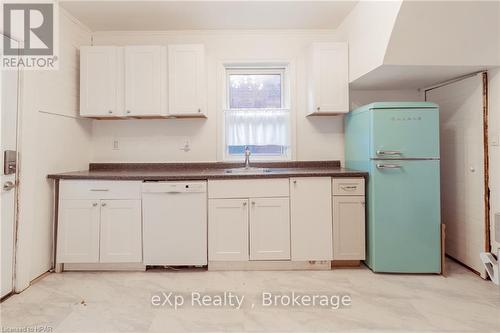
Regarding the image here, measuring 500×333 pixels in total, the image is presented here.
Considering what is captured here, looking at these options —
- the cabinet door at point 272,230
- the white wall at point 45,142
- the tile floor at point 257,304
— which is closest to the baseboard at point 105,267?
the tile floor at point 257,304

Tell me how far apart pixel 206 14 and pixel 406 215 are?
107 inches

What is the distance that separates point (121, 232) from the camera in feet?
8.23

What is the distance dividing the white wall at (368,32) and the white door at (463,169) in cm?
98

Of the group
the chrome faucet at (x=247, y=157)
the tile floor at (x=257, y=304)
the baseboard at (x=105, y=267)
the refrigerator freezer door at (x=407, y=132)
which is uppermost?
the refrigerator freezer door at (x=407, y=132)

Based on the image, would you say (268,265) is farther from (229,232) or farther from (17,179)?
(17,179)

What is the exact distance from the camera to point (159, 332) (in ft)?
5.59

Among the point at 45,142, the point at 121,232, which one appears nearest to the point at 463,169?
the point at 121,232

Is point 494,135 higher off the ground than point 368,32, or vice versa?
point 368,32

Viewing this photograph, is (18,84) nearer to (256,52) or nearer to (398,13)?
(256,52)

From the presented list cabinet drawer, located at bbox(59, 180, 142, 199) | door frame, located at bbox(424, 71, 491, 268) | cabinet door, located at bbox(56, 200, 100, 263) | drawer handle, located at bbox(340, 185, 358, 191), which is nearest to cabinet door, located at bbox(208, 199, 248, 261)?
cabinet drawer, located at bbox(59, 180, 142, 199)

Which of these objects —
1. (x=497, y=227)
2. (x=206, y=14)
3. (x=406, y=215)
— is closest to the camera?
(x=497, y=227)

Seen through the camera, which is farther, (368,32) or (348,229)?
(348,229)

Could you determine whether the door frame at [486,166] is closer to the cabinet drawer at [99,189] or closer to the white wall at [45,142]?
the cabinet drawer at [99,189]

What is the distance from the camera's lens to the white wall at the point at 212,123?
10.3 feet
